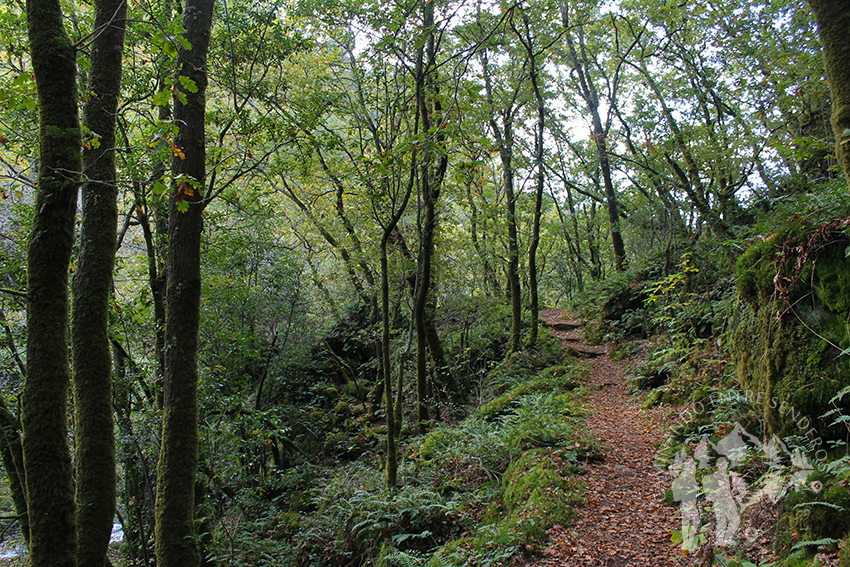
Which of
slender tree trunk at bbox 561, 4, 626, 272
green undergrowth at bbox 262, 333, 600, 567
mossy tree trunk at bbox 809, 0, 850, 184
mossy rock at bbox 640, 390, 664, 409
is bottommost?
green undergrowth at bbox 262, 333, 600, 567

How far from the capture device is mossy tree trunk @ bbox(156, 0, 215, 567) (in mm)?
5035

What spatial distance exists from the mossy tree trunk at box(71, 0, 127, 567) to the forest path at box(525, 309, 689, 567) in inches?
165

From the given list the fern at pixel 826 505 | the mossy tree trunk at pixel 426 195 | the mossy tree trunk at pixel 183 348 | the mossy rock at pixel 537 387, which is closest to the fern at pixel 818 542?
the fern at pixel 826 505

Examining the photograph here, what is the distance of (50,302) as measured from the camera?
344cm

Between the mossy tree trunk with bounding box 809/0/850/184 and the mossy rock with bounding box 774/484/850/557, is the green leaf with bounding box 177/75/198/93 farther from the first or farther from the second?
the mossy rock with bounding box 774/484/850/557

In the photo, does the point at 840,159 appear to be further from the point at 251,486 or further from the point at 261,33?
the point at 251,486

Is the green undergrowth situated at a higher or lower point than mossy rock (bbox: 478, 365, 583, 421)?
lower

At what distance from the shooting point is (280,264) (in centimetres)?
1171

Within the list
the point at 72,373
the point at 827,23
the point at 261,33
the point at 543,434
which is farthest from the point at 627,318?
the point at 72,373

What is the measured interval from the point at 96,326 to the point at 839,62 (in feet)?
22.6

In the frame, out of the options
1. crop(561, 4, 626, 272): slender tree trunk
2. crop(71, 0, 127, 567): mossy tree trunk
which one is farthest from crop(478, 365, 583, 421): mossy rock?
crop(561, 4, 626, 272): slender tree trunk

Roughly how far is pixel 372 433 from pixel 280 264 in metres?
4.87

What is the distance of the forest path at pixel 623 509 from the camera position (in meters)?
4.20

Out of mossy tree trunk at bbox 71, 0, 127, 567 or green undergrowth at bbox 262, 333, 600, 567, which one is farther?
green undergrowth at bbox 262, 333, 600, 567
